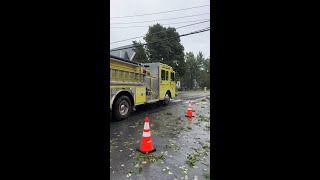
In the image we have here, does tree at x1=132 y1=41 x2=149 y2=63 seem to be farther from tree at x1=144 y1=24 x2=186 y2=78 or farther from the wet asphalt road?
the wet asphalt road

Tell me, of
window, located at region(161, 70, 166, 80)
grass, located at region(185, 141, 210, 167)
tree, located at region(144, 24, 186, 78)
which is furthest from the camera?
tree, located at region(144, 24, 186, 78)

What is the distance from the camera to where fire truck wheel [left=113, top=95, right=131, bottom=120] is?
719cm

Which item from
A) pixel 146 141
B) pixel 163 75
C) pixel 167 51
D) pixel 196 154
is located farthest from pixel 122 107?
pixel 167 51

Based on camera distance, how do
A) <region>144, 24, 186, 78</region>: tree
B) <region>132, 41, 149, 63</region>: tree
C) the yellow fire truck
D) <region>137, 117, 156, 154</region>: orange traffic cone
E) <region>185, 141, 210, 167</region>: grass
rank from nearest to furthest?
<region>185, 141, 210, 167</region>: grass, <region>137, 117, 156, 154</region>: orange traffic cone, the yellow fire truck, <region>132, 41, 149, 63</region>: tree, <region>144, 24, 186, 78</region>: tree

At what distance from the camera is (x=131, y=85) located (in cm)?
797

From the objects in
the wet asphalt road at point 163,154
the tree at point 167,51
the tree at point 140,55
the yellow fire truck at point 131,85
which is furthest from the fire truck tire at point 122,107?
the tree at point 167,51

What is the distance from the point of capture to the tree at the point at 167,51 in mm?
32594

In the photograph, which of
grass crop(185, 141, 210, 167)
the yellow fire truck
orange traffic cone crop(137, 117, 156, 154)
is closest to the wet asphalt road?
grass crop(185, 141, 210, 167)

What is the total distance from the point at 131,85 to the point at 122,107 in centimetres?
105

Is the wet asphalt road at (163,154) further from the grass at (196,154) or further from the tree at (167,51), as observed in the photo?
the tree at (167,51)

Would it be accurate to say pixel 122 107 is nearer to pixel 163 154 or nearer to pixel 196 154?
pixel 163 154

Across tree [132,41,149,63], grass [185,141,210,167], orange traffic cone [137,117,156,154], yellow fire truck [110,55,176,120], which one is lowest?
grass [185,141,210,167]
